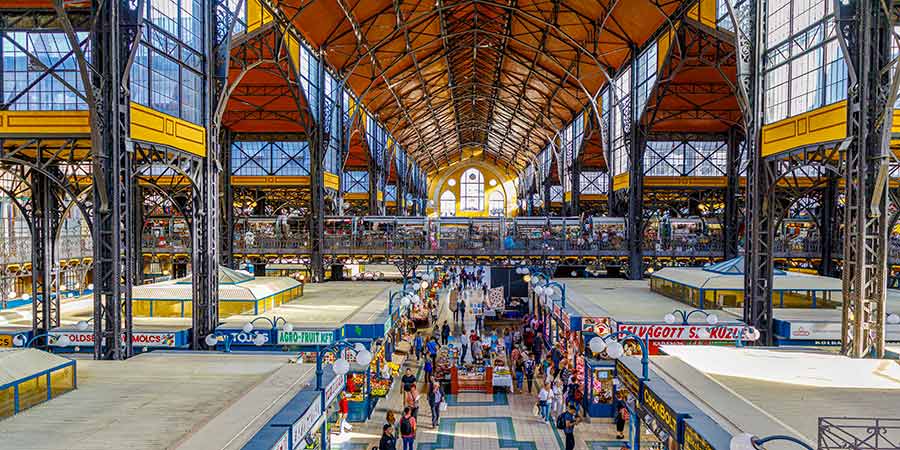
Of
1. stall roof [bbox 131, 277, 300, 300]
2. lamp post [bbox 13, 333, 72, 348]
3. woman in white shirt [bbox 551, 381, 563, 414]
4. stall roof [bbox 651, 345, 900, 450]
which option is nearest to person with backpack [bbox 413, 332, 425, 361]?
stall roof [bbox 131, 277, 300, 300]

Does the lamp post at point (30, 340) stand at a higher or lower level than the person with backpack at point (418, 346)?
higher

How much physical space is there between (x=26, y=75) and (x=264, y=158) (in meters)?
19.9

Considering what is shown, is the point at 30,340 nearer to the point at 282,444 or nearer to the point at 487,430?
the point at 487,430

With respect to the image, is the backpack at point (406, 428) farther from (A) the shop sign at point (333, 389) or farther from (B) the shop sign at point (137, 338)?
(B) the shop sign at point (137, 338)

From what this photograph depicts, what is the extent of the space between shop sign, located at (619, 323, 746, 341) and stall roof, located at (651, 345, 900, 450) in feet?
10.0

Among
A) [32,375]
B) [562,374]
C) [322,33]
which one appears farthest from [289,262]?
[32,375]

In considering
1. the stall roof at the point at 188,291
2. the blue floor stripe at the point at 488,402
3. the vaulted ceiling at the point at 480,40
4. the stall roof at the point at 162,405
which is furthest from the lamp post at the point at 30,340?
the vaulted ceiling at the point at 480,40

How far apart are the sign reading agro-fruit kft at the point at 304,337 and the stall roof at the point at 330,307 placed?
595 millimetres

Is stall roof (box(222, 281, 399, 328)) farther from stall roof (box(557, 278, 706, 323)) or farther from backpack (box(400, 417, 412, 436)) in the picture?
stall roof (box(557, 278, 706, 323))

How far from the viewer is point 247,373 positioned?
11164 millimetres

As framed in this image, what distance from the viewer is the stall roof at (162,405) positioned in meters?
7.45

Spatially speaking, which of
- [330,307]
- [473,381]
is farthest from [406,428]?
[330,307]

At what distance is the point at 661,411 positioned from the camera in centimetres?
894

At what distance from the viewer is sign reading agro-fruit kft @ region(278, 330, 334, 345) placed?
16.3 m
